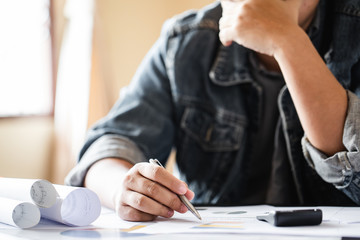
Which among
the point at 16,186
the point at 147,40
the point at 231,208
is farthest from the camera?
the point at 147,40

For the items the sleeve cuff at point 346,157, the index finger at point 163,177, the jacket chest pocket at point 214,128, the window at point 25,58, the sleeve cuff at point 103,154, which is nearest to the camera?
the index finger at point 163,177

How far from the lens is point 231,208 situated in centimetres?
79

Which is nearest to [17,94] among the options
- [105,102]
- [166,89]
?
[105,102]

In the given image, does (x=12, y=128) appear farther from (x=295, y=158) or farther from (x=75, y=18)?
(x=295, y=158)

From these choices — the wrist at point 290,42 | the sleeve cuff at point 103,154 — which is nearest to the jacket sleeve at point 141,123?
the sleeve cuff at point 103,154

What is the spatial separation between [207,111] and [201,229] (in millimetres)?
520

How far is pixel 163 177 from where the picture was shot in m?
0.68

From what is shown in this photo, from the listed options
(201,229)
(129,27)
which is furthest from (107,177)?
(129,27)

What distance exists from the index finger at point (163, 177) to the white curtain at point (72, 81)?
196 centimetres

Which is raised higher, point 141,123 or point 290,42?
point 290,42

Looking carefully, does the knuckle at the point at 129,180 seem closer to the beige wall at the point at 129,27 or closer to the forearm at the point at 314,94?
the forearm at the point at 314,94

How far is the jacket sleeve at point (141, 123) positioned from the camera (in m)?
0.96

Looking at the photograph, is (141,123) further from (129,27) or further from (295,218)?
(129,27)

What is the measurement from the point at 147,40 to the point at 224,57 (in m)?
2.06
